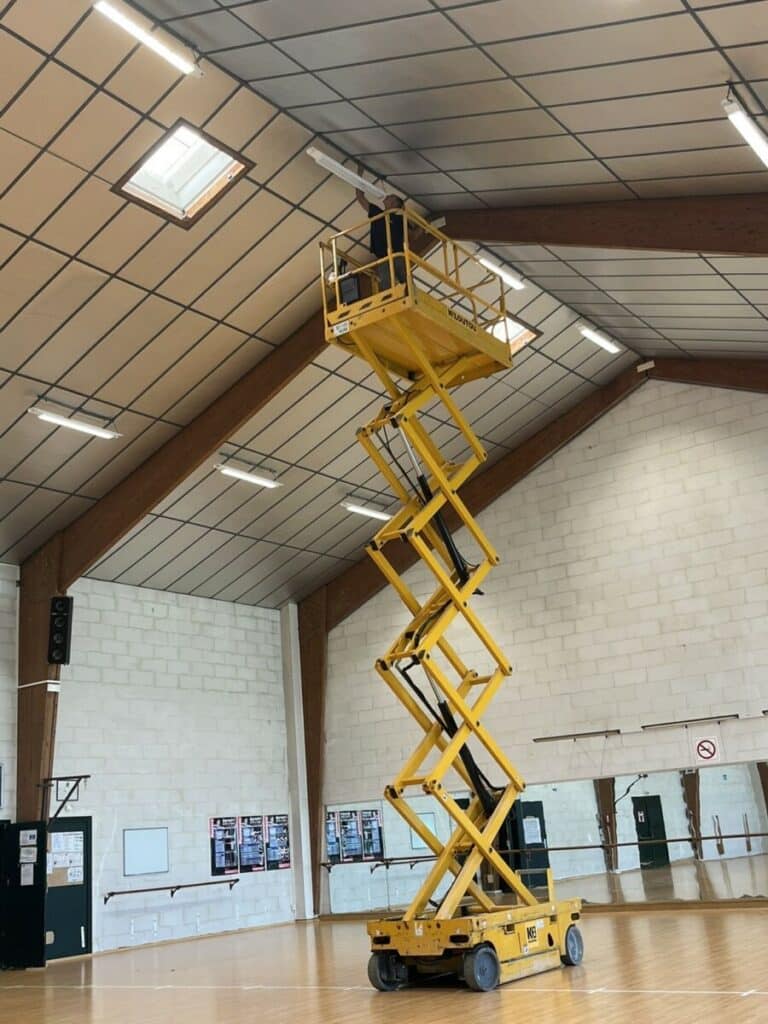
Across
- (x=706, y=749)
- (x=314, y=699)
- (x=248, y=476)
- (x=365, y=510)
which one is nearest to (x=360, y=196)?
(x=248, y=476)

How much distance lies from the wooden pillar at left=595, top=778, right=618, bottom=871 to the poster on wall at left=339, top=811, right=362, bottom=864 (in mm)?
7496

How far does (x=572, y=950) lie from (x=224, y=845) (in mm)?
14966

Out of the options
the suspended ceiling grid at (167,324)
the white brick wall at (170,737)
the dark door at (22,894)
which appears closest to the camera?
the suspended ceiling grid at (167,324)

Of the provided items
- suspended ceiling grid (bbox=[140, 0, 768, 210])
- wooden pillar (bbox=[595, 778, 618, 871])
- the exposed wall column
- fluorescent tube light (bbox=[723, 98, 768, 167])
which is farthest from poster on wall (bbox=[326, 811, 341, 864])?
fluorescent tube light (bbox=[723, 98, 768, 167])

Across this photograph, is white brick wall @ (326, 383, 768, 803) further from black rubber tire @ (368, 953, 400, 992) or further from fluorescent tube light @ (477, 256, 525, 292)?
black rubber tire @ (368, 953, 400, 992)

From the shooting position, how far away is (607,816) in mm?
26078

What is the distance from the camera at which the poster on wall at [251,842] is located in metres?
29.0

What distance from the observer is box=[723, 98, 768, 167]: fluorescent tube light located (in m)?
12.9

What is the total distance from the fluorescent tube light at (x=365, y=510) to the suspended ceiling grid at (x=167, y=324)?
0.41 m

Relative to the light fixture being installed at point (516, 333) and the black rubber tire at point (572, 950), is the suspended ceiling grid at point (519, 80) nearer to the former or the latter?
the light fixture being installed at point (516, 333)

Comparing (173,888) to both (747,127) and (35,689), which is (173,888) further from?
(747,127)

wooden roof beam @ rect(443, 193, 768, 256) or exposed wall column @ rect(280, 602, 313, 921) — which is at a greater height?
wooden roof beam @ rect(443, 193, 768, 256)

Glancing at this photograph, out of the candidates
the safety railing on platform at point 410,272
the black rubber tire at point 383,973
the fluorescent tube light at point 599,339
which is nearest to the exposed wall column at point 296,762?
the safety railing on platform at point 410,272

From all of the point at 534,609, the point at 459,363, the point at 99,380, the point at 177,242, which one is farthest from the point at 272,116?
the point at 534,609
